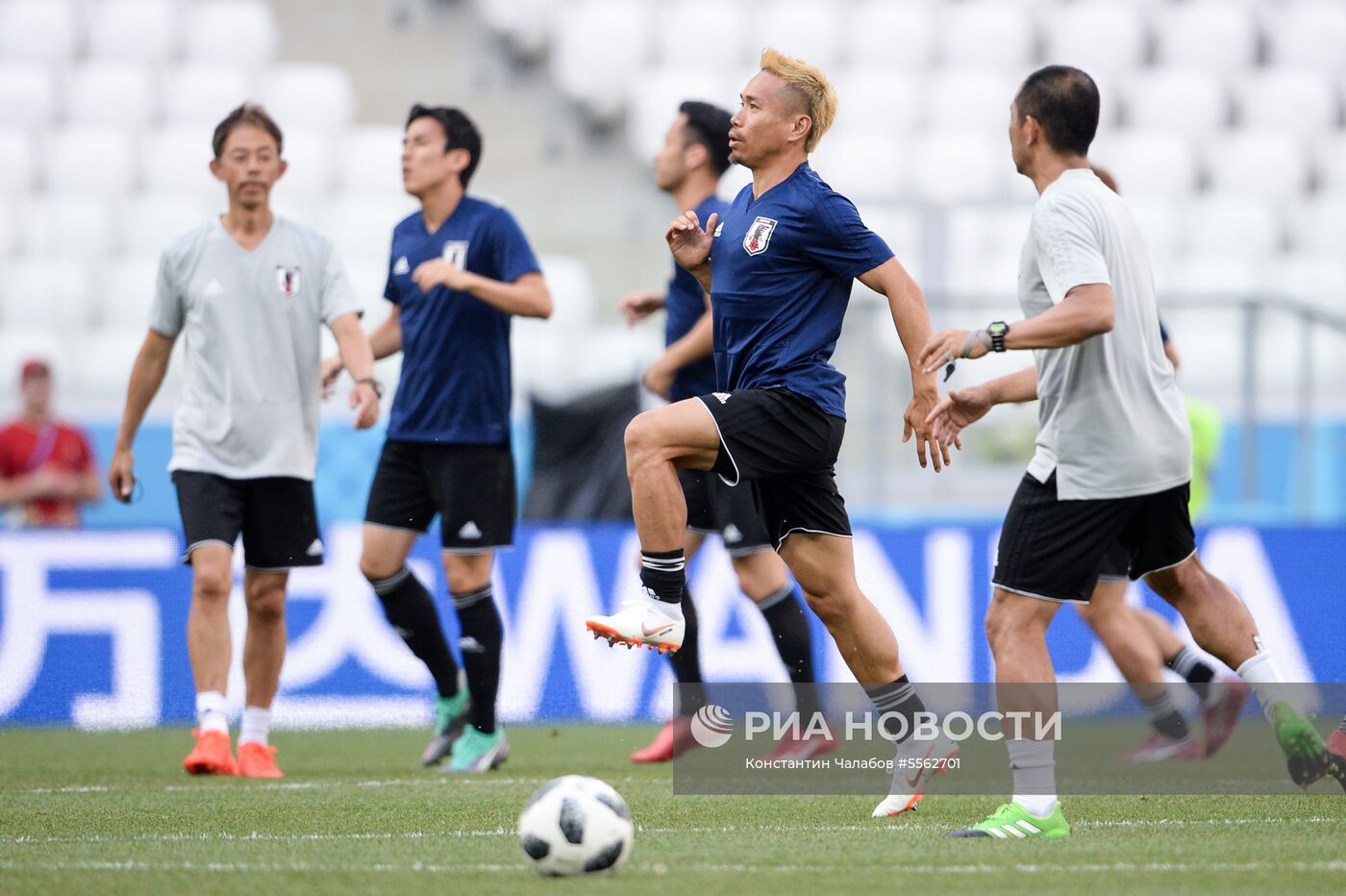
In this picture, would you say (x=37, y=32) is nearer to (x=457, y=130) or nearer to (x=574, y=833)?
(x=457, y=130)

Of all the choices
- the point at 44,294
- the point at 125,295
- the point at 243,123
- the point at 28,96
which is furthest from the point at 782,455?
the point at 28,96

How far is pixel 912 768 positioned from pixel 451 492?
2.45m

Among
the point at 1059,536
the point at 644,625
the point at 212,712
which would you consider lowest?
the point at 212,712

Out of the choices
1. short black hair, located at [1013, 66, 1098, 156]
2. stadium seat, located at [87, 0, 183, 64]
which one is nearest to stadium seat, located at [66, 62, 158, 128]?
stadium seat, located at [87, 0, 183, 64]

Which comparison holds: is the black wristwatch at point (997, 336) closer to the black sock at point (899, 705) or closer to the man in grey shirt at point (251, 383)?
the black sock at point (899, 705)

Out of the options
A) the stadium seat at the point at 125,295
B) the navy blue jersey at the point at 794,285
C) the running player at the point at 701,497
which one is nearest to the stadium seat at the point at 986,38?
the stadium seat at the point at 125,295

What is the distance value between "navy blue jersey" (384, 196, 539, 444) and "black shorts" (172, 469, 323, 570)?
467 millimetres

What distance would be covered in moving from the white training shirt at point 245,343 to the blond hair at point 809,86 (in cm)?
243

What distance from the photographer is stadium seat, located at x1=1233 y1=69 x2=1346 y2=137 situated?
1505 centimetres

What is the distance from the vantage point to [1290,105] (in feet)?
49.4

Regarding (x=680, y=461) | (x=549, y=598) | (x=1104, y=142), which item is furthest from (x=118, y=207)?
(x=680, y=461)

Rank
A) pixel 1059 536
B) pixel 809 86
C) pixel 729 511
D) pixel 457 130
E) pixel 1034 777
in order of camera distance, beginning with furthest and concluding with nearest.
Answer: pixel 457 130, pixel 729 511, pixel 809 86, pixel 1059 536, pixel 1034 777

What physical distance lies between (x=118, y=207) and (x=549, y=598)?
535 cm

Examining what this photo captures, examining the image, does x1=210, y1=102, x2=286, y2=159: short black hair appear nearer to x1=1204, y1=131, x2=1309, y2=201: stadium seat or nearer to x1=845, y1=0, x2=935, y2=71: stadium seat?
x1=845, y1=0, x2=935, y2=71: stadium seat
